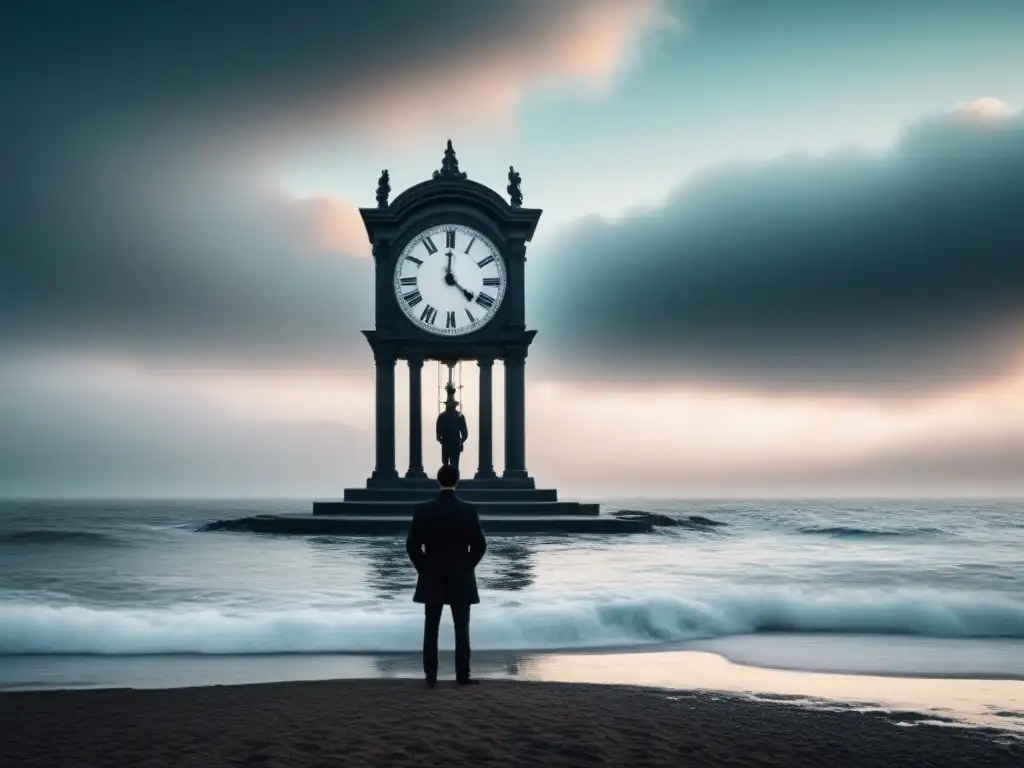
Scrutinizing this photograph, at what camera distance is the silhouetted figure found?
2527 cm

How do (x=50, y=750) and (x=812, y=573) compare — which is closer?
(x=50, y=750)

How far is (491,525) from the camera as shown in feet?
72.1

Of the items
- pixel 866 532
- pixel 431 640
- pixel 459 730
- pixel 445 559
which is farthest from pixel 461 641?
pixel 866 532

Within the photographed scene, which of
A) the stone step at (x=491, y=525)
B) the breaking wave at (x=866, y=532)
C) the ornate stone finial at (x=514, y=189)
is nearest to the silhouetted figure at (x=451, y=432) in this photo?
the stone step at (x=491, y=525)

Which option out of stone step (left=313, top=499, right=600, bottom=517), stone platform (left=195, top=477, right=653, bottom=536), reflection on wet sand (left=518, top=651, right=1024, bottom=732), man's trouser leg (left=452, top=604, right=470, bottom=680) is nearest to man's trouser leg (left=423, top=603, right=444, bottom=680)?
man's trouser leg (left=452, top=604, right=470, bottom=680)

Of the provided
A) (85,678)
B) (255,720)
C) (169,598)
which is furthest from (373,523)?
(255,720)

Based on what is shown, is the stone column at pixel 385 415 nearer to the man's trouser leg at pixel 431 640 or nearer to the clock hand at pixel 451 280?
the clock hand at pixel 451 280

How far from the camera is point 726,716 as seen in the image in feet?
20.4

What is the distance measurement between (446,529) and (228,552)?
12769mm

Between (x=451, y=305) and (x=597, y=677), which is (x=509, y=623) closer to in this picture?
(x=597, y=677)

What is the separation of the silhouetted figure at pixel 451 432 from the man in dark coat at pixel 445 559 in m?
17.6

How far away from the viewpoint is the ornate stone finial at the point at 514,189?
1038 inches

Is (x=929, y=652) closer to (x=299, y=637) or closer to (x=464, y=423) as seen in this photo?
(x=299, y=637)

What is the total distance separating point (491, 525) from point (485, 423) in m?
4.61
